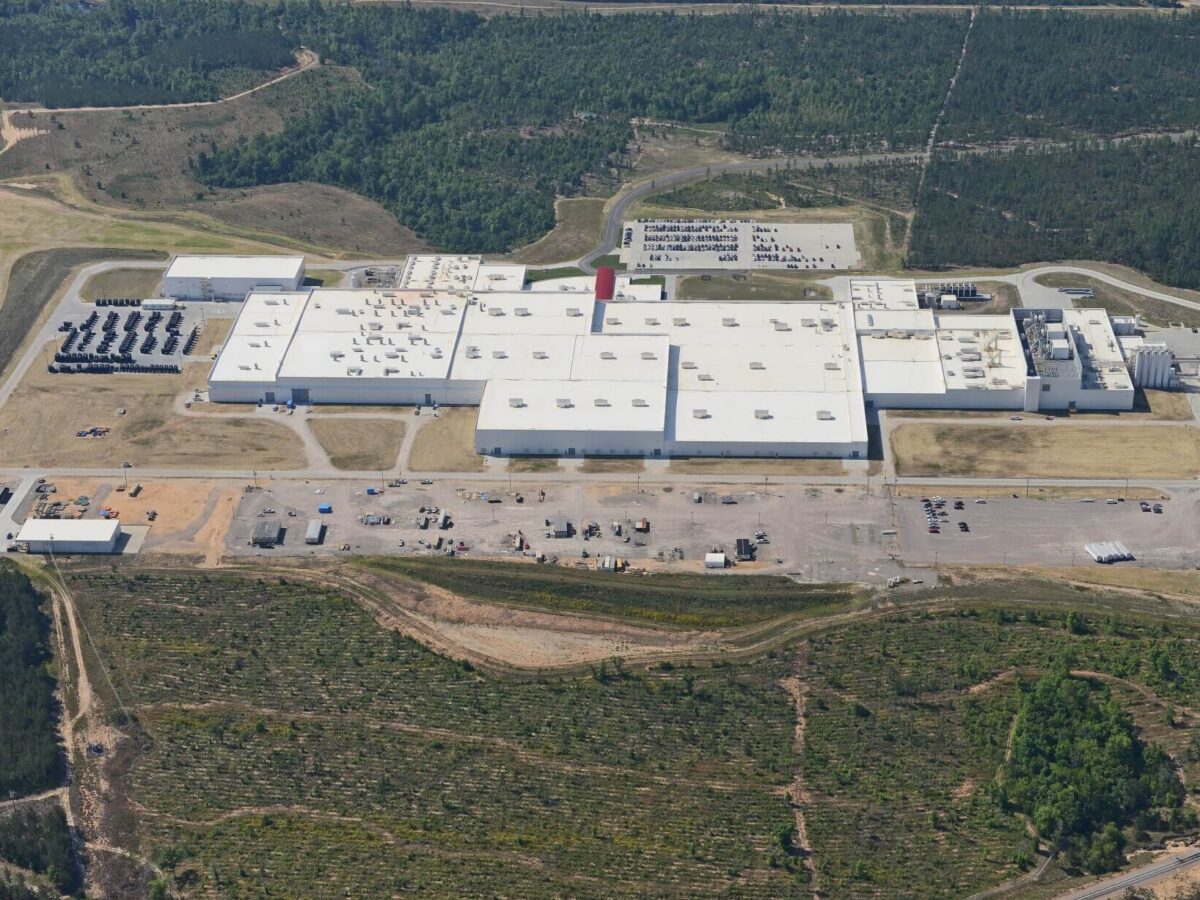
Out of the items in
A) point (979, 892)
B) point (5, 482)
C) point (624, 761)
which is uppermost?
point (5, 482)

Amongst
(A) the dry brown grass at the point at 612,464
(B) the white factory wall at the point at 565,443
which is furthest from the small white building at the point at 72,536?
(A) the dry brown grass at the point at 612,464

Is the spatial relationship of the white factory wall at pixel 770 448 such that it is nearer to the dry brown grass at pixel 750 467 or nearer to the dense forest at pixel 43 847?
the dry brown grass at pixel 750 467

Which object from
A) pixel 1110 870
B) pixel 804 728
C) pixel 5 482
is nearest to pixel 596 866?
pixel 804 728

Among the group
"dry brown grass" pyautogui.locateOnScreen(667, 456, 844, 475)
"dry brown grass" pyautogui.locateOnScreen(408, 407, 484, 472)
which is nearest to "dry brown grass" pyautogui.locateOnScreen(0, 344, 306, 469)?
"dry brown grass" pyautogui.locateOnScreen(408, 407, 484, 472)

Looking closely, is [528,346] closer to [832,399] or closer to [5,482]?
[832,399]

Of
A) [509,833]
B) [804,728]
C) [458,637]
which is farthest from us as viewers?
[458,637]

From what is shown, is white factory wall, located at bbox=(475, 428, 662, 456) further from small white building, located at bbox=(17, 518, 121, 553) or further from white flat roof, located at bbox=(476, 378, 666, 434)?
small white building, located at bbox=(17, 518, 121, 553)
